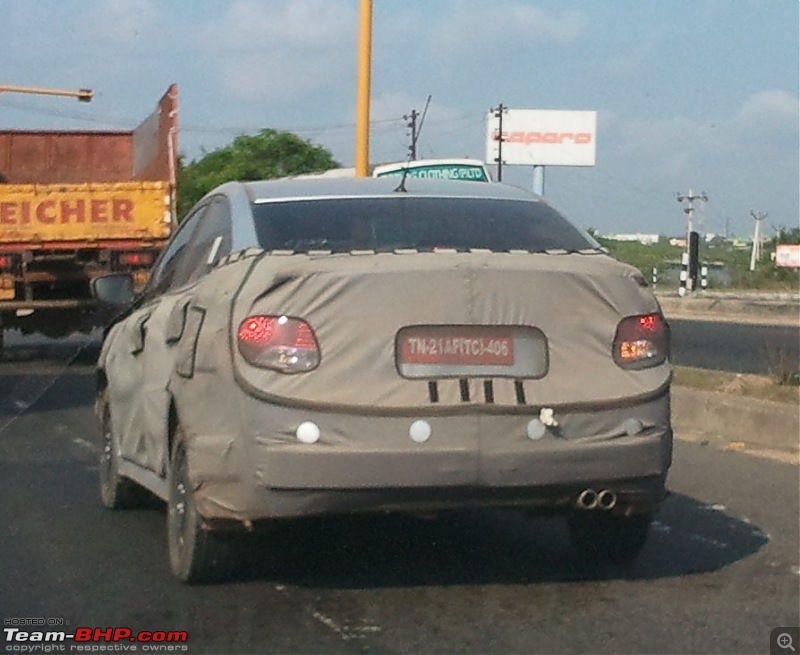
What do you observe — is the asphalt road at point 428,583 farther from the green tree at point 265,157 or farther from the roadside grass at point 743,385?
the green tree at point 265,157

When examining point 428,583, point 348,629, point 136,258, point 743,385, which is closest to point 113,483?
point 428,583

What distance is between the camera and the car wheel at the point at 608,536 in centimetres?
677

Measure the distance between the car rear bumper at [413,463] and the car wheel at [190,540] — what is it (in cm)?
26

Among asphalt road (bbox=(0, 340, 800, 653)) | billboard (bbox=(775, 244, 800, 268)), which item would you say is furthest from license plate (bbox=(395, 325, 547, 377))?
billboard (bbox=(775, 244, 800, 268))

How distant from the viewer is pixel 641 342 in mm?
6195

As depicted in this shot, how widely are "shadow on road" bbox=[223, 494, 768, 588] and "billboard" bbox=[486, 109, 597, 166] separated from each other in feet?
262

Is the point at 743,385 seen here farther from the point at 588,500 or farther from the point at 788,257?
the point at 788,257

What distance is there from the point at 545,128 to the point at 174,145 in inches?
2782

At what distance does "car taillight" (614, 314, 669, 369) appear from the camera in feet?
20.1

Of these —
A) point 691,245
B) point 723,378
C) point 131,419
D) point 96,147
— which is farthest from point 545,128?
point 131,419

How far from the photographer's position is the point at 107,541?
7750 millimetres

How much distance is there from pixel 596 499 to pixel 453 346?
0.80 meters

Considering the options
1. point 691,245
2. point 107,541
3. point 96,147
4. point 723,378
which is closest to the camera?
point 107,541

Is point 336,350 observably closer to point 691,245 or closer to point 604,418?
point 604,418
